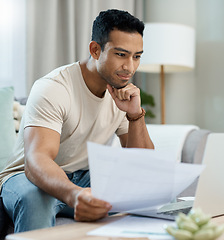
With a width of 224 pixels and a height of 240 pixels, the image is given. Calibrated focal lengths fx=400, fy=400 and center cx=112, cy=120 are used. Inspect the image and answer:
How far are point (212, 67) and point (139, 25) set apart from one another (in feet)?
6.13

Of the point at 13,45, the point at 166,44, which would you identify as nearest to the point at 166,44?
the point at 166,44

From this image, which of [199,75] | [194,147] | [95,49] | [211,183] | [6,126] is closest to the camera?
[211,183]

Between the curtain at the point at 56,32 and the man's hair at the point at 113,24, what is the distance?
1.43 m

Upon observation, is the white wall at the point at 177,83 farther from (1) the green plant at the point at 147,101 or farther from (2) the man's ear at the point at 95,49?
(2) the man's ear at the point at 95,49

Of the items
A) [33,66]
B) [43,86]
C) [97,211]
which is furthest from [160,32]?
[97,211]

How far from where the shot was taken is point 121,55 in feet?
4.64

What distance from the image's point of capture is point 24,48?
281cm

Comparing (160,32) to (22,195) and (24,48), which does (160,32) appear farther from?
(22,195)

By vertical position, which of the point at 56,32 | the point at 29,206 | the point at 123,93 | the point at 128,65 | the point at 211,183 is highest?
the point at 56,32

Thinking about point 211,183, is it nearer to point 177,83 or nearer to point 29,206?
point 29,206

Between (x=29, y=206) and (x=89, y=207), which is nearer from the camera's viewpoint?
(x=89, y=207)

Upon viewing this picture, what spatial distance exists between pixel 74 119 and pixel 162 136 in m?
0.98

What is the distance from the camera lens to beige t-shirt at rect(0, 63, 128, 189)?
1316 millimetres

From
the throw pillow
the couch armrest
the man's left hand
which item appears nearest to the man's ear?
the man's left hand
